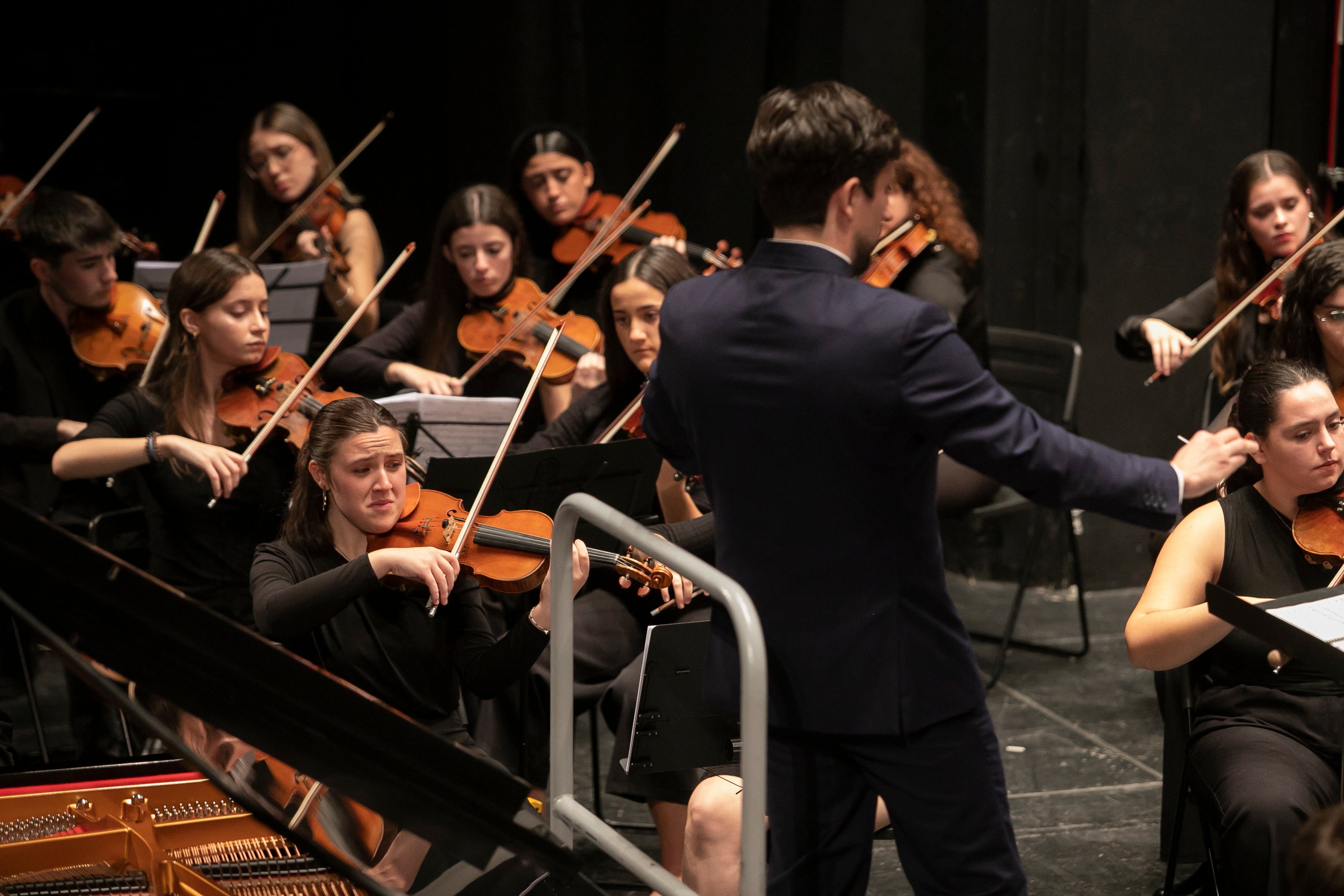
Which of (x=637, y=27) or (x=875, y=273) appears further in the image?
(x=637, y=27)

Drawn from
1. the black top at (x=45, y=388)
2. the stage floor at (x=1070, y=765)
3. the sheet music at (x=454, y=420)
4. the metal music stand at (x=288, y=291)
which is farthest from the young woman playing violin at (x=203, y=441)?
the stage floor at (x=1070, y=765)

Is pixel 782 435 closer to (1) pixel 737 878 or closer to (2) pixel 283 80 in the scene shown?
(1) pixel 737 878

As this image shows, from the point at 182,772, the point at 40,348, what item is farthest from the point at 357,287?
the point at 182,772

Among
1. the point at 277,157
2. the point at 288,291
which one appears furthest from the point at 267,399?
the point at 277,157

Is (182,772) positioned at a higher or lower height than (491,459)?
lower

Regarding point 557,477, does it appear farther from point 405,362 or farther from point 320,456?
point 405,362

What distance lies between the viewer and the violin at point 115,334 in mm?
3393

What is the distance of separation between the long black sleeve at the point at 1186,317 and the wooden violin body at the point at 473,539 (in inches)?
65.9

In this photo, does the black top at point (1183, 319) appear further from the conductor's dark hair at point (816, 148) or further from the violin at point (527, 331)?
the conductor's dark hair at point (816, 148)

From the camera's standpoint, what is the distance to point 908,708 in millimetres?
1532

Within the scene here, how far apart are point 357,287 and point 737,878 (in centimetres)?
233

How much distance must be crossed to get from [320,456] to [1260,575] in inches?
59.1

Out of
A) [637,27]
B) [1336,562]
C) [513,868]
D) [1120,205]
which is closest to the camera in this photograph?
[513,868]

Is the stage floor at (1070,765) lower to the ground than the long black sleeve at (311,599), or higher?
lower
